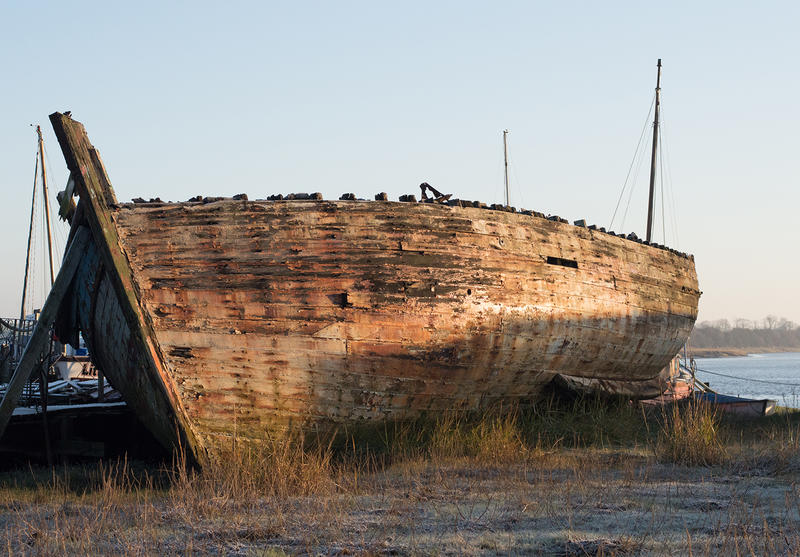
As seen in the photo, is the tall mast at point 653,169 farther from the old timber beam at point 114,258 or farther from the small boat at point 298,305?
the old timber beam at point 114,258

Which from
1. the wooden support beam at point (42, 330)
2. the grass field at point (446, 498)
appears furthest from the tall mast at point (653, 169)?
the wooden support beam at point (42, 330)

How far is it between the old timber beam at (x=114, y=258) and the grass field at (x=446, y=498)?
0.51m

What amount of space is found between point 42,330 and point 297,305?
3118 millimetres

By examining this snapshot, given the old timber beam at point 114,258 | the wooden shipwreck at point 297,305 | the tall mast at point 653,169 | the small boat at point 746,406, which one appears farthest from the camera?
the tall mast at point 653,169

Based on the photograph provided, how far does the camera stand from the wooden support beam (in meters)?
8.07

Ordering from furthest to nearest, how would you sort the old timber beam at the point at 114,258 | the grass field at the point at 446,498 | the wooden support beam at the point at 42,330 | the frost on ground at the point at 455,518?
the wooden support beam at the point at 42,330
the old timber beam at the point at 114,258
the grass field at the point at 446,498
the frost on ground at the point at 455,518

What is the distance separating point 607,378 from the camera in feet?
36.2

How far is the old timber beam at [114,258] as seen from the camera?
692 cm

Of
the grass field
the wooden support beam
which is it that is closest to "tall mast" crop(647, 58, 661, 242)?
the grass field

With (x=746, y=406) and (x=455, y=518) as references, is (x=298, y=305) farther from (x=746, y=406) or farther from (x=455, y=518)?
(x=746, y=406)

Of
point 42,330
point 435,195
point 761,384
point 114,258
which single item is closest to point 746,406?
point 435,195

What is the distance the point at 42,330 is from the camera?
8.15 meters

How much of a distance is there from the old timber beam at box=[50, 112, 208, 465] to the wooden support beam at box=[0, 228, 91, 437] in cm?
96

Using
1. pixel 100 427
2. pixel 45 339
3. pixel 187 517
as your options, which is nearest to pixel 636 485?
pixel 187 517
